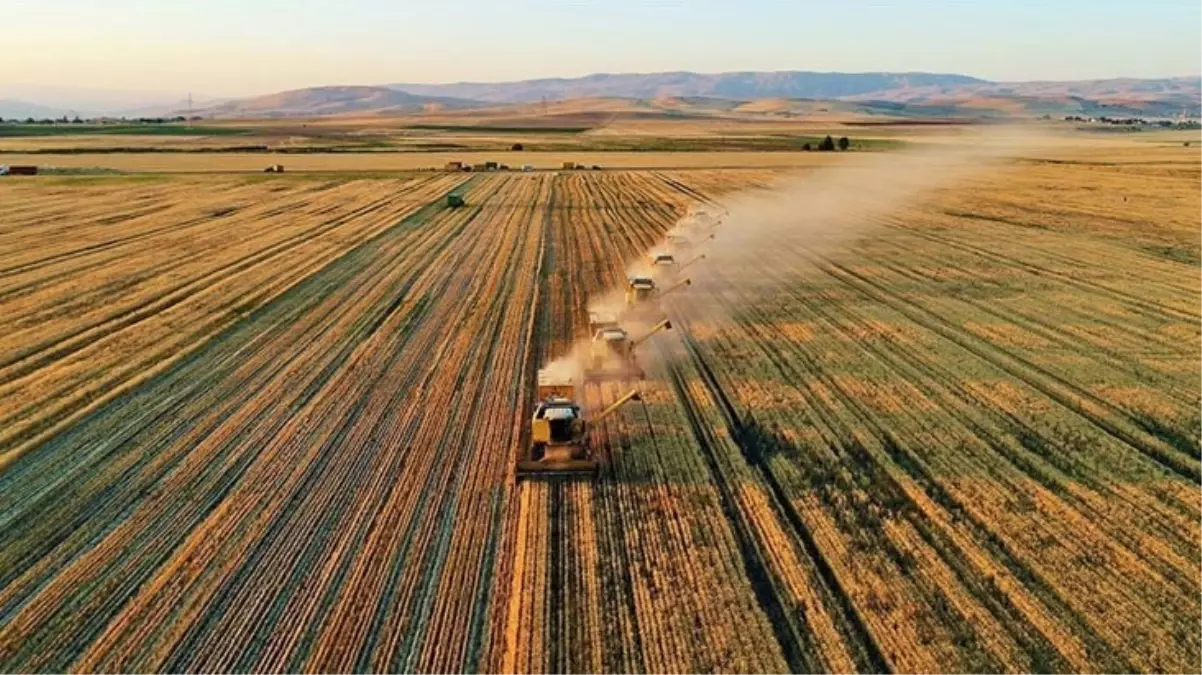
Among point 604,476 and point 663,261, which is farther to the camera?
point 663,261

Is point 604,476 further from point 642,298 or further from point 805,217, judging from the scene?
point 805,217

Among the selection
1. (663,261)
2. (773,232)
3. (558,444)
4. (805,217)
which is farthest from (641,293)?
(805,217)

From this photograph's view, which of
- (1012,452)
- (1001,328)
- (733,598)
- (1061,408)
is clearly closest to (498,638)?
(733,598)

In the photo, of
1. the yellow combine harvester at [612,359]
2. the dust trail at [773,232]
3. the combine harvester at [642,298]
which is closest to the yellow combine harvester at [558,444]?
the dust trail at [773,232]

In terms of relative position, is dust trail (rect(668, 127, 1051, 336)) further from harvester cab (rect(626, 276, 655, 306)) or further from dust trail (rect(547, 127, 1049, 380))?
harvester cab (rect(626, 276, 655, 306))

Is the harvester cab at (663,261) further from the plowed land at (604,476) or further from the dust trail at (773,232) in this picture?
the plowed land at (604,476)
